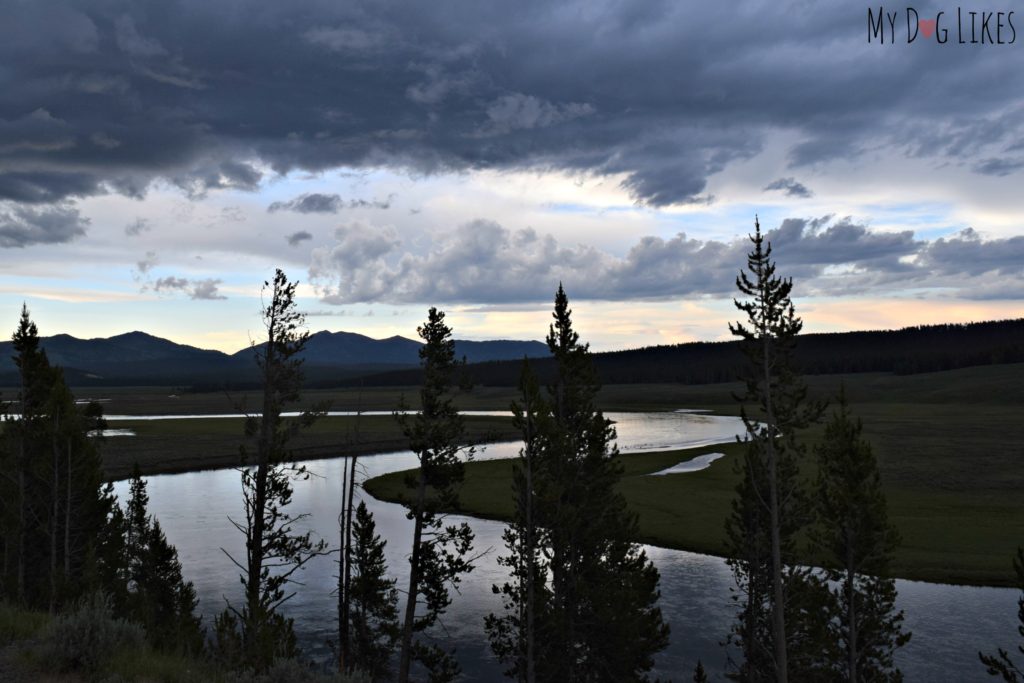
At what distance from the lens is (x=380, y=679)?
105 ft

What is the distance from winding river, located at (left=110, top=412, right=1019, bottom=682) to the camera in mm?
32656

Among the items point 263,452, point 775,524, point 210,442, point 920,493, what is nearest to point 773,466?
point 775,524

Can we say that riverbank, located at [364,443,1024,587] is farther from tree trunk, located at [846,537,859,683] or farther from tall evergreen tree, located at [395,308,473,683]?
tall evergreen tree, located at [395,308,473,683]

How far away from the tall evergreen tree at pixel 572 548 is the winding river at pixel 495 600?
16.0ft

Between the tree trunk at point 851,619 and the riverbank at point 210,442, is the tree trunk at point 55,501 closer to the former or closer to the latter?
the tree trunk at point 851,619

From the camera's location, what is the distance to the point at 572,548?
2895 centimetres

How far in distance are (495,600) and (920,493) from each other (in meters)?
46.9

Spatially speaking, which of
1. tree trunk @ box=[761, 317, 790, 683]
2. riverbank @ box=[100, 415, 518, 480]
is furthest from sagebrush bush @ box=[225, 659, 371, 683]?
riverbank @ box=[100, 415, 518, 480]

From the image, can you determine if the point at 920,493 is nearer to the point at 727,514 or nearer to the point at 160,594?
the point at 727,514

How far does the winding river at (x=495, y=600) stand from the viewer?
32.7 metres

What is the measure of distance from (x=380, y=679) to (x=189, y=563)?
22.0 m

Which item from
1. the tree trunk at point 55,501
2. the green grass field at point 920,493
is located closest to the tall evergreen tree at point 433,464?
the green grass field at point 920,493

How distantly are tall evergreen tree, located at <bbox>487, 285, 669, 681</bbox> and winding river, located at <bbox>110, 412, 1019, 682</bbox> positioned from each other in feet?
16.0

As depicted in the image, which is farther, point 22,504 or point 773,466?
point 22,504
